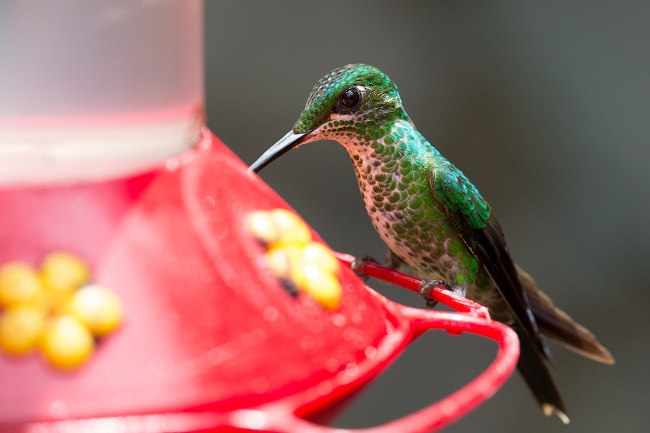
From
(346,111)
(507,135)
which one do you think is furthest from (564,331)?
(507,135)

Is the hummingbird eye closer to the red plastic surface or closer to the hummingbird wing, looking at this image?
the hummingbird wing

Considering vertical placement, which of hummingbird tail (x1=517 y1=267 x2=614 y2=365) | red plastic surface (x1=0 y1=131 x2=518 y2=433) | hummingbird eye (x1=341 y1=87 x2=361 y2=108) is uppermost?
red plastic surface (x1=0 y1=131 x2=518 y2=433)

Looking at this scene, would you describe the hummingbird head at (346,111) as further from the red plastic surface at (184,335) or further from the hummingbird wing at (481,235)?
the red plastic surface at (184,335)

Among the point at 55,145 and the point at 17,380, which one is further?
the point at 55,145

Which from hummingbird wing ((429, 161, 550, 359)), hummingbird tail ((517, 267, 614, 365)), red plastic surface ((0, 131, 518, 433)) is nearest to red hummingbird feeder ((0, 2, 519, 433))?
red plastic surface ((0, 131, 518, 433))

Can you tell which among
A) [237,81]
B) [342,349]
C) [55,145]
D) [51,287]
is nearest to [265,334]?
[342,349]

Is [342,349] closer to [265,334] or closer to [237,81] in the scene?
[265,334]
